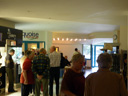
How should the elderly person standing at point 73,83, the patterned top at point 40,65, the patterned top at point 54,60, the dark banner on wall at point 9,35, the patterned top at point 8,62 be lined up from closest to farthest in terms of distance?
the elderly person standing at point 73,83 < the patterned top at point 40,65 < the patterned top at point 54,60 < the patterned top at point 8,62 < the dark banner on wall at point 9,35

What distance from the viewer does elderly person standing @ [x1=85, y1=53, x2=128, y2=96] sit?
1.83 metres

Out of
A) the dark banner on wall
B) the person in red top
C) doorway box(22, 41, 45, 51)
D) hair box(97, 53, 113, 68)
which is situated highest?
the dark banner on wall

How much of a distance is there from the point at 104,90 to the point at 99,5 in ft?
8.71

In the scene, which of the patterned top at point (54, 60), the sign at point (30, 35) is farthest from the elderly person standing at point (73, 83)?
the sign at point (30, 35)

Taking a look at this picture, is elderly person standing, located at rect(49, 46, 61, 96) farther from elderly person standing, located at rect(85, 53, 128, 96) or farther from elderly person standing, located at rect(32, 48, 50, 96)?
elderly person standing, located at rect(85, 53, 128, 96)

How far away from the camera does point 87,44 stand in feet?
45.8

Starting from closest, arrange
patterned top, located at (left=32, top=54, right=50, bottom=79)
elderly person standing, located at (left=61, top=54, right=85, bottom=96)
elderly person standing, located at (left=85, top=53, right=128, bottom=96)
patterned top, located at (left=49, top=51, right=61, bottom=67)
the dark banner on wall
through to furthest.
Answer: elderly person standing, located at (left=85, top=53, right=128, bottom=96) < elderly person standing, located at (left=61, top=54, right=85, bottom=96) < patterned top, located at (left=32, top=54, right=50, bottom=79) < patterned top, located at (left=49, top=51, right=61, bottom=67) < the dark banner on wall

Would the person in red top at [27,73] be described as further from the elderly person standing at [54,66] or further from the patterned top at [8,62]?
the patterned top at [8,62]

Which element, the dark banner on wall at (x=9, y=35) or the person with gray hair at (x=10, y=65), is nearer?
the person with gray hair at (x=10, y=65)

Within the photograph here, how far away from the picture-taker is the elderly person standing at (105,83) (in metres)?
1.83

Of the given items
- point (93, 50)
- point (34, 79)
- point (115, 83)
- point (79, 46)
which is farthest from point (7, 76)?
point (93, 50)

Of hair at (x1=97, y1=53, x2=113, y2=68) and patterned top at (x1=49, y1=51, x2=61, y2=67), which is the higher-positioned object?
hair at (x1=97, y1=53, x2=113, y2=68)

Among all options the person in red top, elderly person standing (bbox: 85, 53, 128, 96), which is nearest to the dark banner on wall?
the person in red top

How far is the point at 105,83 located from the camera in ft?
6.07
